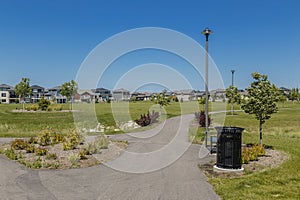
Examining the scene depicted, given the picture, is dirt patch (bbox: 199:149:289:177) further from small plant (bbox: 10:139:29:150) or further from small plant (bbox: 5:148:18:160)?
small plant (bbox: 10:139:29:150)

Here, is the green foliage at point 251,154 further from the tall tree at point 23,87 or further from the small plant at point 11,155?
the tall tree at point 23,87

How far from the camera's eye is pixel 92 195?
602cm

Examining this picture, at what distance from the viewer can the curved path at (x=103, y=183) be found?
19.7 ft

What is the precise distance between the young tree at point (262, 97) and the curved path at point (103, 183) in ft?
13.5

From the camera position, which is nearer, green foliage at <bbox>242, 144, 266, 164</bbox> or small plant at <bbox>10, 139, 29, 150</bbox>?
green foliage at <bbox>242, 144, 266, 164</bbox>

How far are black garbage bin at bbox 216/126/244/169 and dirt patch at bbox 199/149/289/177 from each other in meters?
0.30

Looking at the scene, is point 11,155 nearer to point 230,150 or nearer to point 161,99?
point 230,150

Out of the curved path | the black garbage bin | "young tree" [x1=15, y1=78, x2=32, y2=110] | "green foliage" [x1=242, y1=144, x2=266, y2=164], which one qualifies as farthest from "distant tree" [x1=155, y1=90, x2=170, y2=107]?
"young tree" [x1=15, y1=78, x2=32, y2=110]

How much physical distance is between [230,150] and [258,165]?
1486mm

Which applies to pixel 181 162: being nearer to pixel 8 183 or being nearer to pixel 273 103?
pixel 273 103

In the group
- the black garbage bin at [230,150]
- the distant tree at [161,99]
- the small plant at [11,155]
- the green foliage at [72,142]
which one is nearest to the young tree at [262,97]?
the black garbage bin at [230,150]

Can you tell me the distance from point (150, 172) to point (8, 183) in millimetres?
4117

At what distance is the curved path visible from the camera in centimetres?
599

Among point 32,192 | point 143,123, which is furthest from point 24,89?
point 32,192
